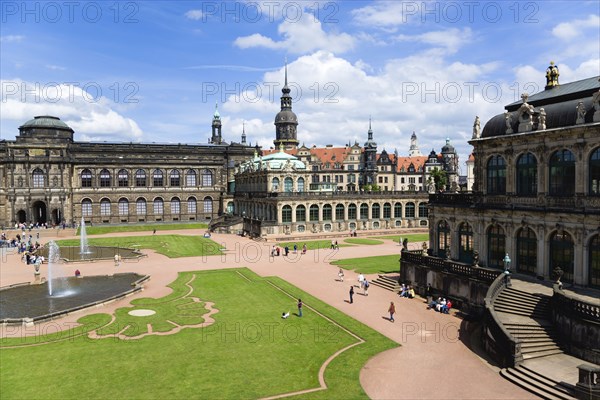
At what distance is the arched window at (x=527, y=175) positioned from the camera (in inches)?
1351

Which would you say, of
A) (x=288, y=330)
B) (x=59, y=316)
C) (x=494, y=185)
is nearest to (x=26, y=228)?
(x=59, y=316)

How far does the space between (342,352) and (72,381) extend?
47.2ft

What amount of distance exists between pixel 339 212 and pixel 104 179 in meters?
57.6

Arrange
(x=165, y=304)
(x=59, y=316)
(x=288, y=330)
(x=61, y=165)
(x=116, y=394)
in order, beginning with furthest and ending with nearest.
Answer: (x=61, y=165), (x=165, y=304), (x=59, y=316), (x=288, y=330), (x=116, y=394)

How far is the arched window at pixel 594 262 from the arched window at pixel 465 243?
10.6m

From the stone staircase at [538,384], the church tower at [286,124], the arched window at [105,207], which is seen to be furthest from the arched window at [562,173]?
the church tower at [286,124]

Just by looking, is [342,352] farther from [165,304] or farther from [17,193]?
[17,193]

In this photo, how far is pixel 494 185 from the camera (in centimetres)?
3800

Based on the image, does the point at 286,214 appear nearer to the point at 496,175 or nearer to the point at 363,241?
the point at 363,241

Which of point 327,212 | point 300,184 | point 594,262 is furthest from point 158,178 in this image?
point 594,262

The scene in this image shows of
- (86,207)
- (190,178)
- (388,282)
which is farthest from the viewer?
(190,178)

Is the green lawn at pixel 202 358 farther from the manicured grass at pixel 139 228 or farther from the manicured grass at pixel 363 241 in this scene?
the manicured grass at pixel 139 228

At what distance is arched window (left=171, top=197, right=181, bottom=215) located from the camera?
4419 inches

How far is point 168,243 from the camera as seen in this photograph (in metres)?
74.2
